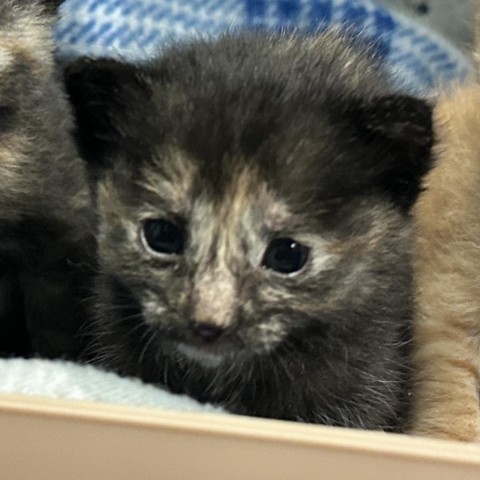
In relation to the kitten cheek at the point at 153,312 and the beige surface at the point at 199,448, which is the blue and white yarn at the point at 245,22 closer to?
the kitten cheek at the point at 153,312

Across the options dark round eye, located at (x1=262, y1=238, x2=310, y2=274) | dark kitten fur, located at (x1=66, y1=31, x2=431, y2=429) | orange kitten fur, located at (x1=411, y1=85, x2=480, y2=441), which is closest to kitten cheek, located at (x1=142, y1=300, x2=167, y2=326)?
dark kitten fur, located at (x1=66, y1=31, x2=431, y2=429)

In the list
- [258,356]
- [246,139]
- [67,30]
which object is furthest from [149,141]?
[67,30]

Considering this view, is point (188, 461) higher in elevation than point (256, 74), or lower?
lower

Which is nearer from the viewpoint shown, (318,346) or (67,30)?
(318,346)

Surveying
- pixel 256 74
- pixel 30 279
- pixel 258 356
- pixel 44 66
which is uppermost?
pixel 256 74

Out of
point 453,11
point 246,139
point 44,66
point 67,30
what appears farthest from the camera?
point 453,11

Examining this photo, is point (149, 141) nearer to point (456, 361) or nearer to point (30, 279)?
point (30, 279)

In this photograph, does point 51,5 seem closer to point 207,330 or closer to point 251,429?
point 207,330

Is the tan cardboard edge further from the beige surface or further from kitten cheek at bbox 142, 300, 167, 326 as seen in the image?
kitten cheek at bbox 142, 300, 167, 326
